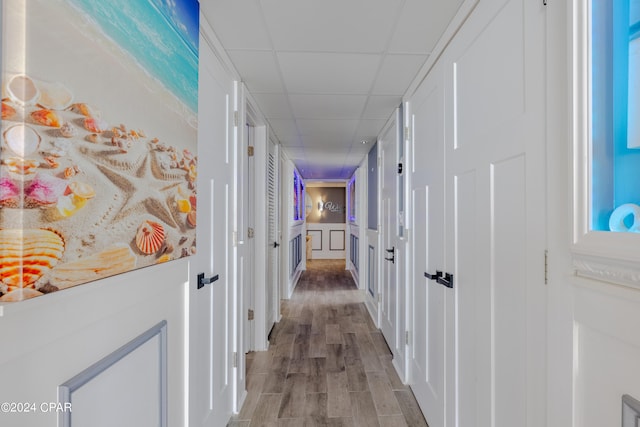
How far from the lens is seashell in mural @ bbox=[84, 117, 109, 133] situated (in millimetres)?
720

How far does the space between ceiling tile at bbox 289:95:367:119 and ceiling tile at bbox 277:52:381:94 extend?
0.12 meters

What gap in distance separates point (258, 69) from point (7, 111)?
1.65 m

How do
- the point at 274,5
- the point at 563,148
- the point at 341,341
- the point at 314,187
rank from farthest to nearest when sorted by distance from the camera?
the point at 314,187
the point at 341,341
the point at 274,5
the point at 563,148

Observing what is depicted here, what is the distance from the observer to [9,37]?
545 mm

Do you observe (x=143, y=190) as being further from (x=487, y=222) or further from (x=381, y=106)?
(x=381, y=106)

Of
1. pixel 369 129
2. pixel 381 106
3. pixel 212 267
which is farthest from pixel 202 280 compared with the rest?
pixel 369 129

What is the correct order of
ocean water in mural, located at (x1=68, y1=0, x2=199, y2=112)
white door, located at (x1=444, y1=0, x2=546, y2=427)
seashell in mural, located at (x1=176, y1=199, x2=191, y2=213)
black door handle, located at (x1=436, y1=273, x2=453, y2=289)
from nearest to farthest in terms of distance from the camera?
ocean water in mural, located at (x1=68, y1=0, x2=199, y2=112), white door, located at (x1=444, y1=0, x2=546, y2=427), seashell in mural, located at (x1=176, y1=199, x2=191, y2=213), black door handle, located at (x1=436, y1=273, x2=453, y2=289)

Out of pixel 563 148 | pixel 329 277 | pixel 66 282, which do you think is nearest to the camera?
pixel 66 282

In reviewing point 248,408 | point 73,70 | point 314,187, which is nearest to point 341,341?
point 248,408

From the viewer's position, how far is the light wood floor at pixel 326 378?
2.00 metres

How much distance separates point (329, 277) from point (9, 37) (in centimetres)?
619

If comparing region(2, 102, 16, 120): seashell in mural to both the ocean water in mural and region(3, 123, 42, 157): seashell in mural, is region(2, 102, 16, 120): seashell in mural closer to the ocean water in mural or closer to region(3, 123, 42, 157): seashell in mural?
region(3, 123, 42, 157): seashell in mural

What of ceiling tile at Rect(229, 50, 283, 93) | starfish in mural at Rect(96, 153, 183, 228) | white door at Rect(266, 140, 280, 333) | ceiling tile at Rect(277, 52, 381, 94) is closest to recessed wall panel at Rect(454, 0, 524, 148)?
ceiling tile at Rect(277, 52, 381, 94)

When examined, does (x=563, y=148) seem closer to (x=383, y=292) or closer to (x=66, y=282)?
(x=66, y=282)
